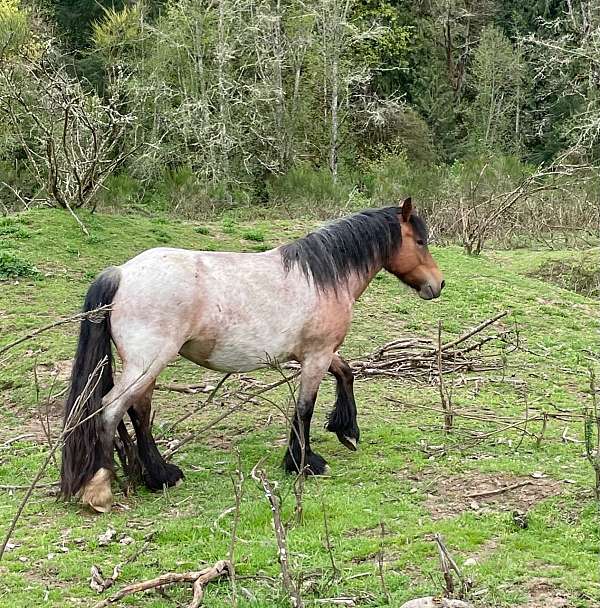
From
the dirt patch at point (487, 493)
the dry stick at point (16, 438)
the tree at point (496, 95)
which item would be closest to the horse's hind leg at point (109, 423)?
the dry stick at point (16, 438)

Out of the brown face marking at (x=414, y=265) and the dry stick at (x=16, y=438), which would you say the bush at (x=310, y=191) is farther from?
the dry stick at (x=16, y=438)

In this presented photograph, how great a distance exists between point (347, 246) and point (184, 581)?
102 inches

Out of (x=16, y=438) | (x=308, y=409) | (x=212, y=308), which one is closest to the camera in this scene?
(x=212, y=308)

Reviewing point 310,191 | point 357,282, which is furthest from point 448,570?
point 310,191

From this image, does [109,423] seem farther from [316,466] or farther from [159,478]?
[316,466]

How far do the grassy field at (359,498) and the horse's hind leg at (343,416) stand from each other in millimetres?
127

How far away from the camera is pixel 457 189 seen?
16703 millimetres

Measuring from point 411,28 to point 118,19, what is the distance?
13.3 metres

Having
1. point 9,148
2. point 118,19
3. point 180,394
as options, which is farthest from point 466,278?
point 118,19

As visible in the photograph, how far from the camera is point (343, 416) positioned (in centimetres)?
532

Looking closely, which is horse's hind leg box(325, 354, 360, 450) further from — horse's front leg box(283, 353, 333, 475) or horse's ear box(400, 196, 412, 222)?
horse's ear box(400, 196, 412, 222)

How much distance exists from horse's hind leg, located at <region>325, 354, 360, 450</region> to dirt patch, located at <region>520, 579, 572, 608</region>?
214 cm

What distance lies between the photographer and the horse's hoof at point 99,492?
4262mm

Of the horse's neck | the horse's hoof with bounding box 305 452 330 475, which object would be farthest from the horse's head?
the horse's hoof with bounding box 305 452 330 475
